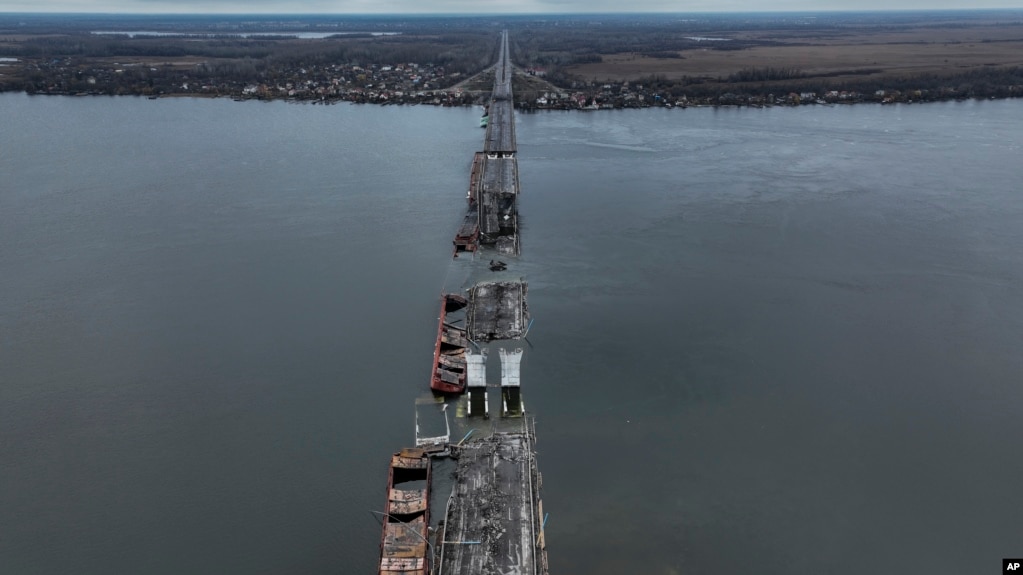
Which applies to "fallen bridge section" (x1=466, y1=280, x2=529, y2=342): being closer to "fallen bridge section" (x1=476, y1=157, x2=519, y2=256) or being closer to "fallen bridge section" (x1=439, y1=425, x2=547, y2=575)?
"fallen bridge section" (x1=476, y1=157, x2=519, y2=256)

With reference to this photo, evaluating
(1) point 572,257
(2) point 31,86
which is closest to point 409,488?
(1) point 572,257

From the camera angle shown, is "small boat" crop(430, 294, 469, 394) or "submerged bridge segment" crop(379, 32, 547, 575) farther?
"small boat" crop(430, 294, 469, 394)

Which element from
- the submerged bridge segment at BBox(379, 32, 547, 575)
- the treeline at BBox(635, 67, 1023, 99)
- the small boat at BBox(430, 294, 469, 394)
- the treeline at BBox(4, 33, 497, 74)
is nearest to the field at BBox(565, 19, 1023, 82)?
the treeline at BBox(635, 67, 1023, 99)

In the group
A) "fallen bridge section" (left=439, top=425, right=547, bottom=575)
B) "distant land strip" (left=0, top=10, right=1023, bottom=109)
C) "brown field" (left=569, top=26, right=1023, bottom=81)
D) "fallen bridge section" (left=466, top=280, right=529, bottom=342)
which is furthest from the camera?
"brown field" (left=569, top=26, right=1023, bottom=81)

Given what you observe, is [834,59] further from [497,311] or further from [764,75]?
[497,311]

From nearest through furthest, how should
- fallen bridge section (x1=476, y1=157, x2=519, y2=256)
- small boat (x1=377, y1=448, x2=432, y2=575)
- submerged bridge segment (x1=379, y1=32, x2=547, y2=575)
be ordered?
small boat (x1=377, y1=448, x2=432, y2=575), submerged bridge segment (x1=379, y1=32, x2=547, y2=575), fallen bridge section (x1=476, y1=157, x2=519, y2=256)

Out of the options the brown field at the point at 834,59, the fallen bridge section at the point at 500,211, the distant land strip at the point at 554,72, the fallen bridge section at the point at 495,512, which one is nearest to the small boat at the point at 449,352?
the fallen bridge section at the point at 495,512

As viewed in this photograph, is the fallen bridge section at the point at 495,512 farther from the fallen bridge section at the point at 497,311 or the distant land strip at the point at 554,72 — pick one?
the distant land strip at the point at 554,72
